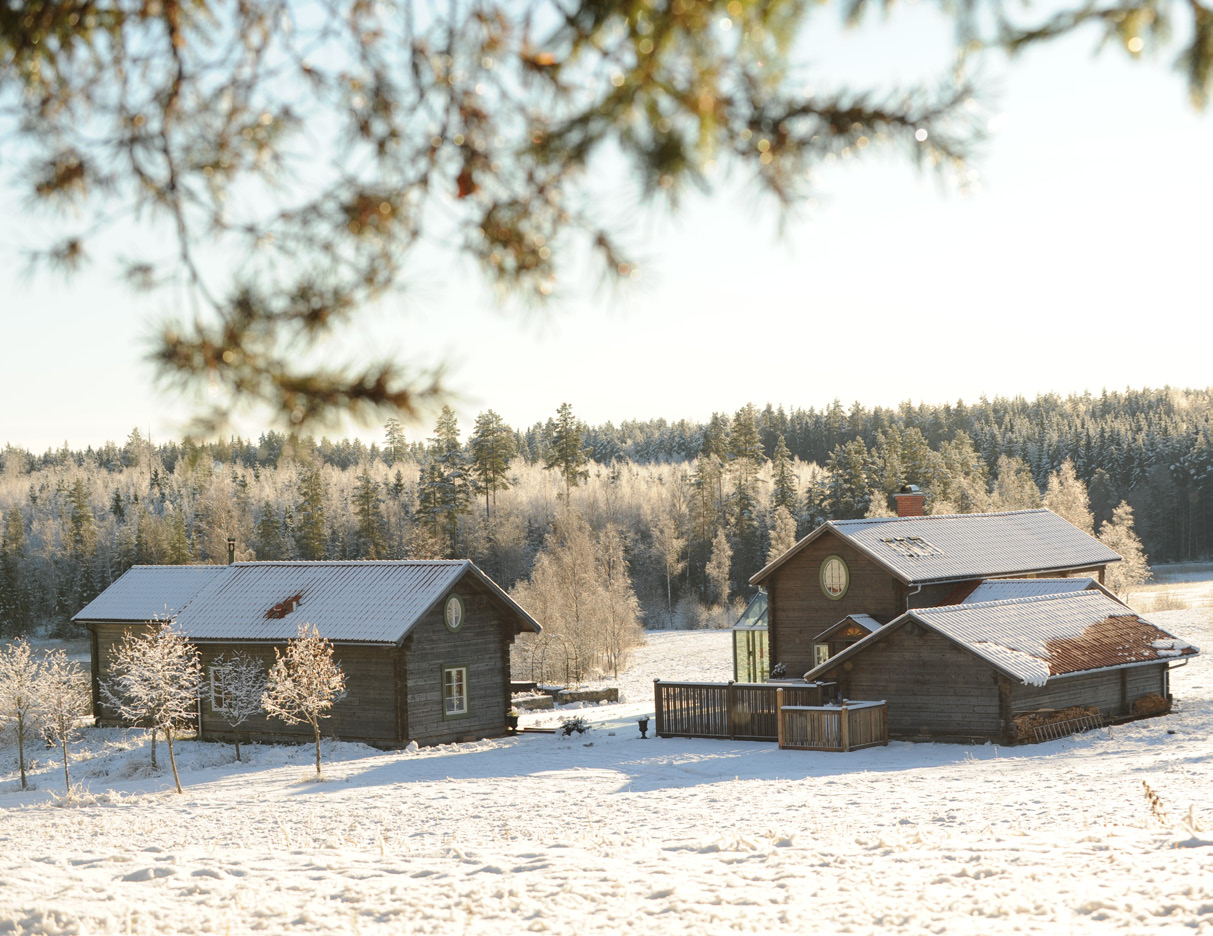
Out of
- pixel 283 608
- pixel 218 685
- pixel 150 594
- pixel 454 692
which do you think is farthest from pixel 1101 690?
pixel 150 594

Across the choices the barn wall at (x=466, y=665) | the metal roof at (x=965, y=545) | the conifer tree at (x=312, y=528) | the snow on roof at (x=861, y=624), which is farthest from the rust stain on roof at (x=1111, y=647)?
the conifer tree at (x=312, y=528)

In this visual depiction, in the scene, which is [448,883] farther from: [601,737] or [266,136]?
[601,737]

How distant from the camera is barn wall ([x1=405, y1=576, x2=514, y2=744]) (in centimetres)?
2931

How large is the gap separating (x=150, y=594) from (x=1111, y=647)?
26.9 meters

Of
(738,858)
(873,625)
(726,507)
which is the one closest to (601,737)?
(873,625)

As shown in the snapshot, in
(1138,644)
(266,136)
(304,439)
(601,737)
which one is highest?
(266,136)

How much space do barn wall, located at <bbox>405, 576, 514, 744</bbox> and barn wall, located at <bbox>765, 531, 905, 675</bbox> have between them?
7588 millimetres

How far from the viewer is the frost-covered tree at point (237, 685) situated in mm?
30031

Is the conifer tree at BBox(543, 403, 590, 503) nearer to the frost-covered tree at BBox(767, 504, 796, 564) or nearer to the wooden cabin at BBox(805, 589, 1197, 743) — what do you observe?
the frost-covered tree at BBox(767, 504, 796, 564)

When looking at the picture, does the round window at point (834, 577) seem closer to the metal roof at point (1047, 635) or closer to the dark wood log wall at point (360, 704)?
the metal roof at point (1047, 635)

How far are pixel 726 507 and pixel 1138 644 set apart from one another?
238 feet

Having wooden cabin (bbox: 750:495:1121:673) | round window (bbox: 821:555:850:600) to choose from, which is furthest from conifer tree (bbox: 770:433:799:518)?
round window (bbox: 821:555:850:600)

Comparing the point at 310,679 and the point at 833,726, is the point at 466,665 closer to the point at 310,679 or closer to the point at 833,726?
the point at 310,679

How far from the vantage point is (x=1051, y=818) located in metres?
15.1
